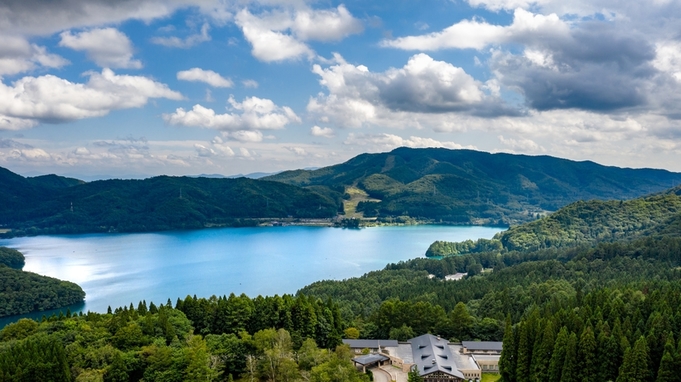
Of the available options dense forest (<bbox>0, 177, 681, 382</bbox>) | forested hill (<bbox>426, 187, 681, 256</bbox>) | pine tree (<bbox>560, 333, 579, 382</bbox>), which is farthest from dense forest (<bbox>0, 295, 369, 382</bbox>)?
forested hill (<bbox>426, 187, 681, 256</bbox>)

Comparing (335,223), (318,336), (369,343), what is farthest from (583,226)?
(335,223)

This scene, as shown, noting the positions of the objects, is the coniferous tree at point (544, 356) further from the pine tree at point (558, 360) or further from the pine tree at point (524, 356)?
the pine tree at point (524, 356)

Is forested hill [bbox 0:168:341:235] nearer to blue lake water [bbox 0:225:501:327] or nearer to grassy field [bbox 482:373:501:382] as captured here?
blue lake water [bbox 0:225:501:327]

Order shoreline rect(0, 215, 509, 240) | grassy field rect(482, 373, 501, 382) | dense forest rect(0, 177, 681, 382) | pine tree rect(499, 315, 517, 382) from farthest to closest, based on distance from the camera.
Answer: shoreline rect(0, 215, 509, 240)
grassy field rect(482, 373, 501, 382)
pine tree rect(499, 315, 517, 382)
dense forest rect(0, 177, 681, 382)

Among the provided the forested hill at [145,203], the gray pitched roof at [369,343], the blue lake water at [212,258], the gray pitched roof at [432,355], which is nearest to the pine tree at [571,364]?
the gray pitched roof at [432,355]

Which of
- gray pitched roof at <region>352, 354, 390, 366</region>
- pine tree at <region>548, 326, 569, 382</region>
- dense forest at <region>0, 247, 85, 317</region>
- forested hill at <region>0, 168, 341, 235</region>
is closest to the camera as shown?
pine tree at <region>548, 326, 569, 382</region>

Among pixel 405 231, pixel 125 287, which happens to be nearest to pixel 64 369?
pixel 125 287
